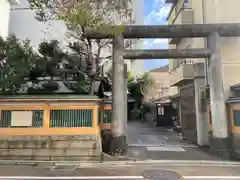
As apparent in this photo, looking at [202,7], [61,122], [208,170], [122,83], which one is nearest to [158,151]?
[208,170]

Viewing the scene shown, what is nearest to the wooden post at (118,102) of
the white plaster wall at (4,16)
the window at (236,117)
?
the window at (236,117)

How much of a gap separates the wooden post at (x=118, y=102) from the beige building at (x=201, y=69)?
485 centimetres

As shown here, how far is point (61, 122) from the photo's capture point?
9.00 meters

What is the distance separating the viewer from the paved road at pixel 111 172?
673 cm

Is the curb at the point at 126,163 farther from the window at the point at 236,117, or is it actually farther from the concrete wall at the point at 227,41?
the concrete wall at the point at 227,41

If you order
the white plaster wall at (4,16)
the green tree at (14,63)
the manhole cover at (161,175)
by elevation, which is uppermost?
the white plaster wall at (4,16)

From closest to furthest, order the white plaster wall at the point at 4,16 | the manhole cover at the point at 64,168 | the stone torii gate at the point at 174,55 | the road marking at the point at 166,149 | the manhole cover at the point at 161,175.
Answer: the manhole cover at the point at 161,175
the manhole cover at the point at 64,168
the stone torii gate at the point at 174,55
the road marking at the point at 166,149
the white plaster wall at the point at 4,16

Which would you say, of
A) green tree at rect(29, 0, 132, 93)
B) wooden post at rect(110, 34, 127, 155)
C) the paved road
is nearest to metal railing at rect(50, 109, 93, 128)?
wooden post at rect(110, 34, 127, 155)

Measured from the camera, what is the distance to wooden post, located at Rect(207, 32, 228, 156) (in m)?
9.50

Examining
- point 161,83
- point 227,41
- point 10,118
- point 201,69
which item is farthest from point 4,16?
point 161,83

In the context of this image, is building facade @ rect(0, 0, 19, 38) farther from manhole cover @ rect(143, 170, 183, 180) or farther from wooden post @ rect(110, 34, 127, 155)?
manhole cover @ rect(143, 170, 183, 180)

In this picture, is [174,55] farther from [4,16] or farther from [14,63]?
[4,16]

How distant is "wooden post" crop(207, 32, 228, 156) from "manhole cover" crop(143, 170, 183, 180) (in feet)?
11.7

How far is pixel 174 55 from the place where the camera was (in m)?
10.2
